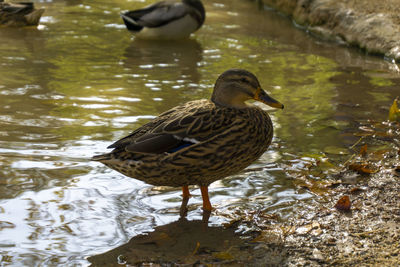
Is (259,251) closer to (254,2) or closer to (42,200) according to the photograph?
(42,200)

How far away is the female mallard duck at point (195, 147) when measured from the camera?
166 inches

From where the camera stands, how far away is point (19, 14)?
10664mm

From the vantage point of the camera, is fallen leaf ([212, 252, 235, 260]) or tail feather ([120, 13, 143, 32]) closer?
fallen leaf ([212, 252, 235, 260])

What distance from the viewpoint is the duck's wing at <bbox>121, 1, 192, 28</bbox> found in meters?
10.5

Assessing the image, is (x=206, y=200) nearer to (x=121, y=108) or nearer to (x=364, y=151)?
(x=364, y=151)

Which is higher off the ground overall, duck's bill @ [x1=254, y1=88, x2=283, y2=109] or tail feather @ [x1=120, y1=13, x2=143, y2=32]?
duck's bill @ [x1=254, y1=88, x2=283, y2=109]

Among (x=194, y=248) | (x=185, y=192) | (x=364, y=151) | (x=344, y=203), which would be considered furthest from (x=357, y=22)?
(x=194, y=248)

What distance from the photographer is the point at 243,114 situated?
4402 mm

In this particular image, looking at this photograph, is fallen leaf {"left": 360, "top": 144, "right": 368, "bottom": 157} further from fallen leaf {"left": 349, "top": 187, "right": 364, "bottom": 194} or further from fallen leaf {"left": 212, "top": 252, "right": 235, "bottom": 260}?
fallen leaf {"left": 212, "top": 252, "right": 235, "bottom": 260}

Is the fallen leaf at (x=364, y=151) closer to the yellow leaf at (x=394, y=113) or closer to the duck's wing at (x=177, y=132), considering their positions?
the yellow leaf at (x=394, y=113)

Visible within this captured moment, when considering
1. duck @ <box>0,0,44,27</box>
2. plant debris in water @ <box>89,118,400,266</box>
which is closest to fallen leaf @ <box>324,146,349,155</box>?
plant debris in water @ <box>89,118,400,266</box>

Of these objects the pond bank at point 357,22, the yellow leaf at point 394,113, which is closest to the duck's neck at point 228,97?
the yellow leaf at point 394,113

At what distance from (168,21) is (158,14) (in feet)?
1.09

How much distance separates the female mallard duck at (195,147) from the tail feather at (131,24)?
6148mm
